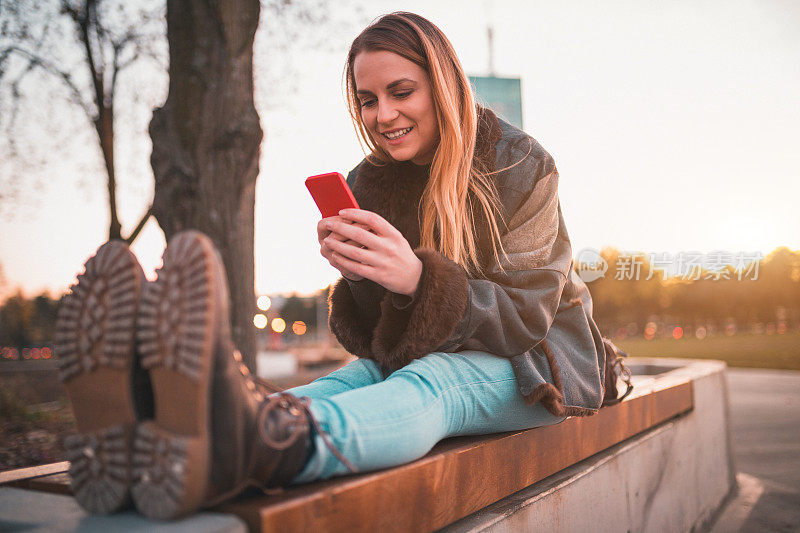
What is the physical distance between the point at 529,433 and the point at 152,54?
24.8 feet

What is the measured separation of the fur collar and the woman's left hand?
0.62 m

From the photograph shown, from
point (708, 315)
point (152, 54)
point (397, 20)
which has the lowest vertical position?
point (708, 315)

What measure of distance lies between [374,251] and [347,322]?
0.69 metres

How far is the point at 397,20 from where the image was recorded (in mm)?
2422

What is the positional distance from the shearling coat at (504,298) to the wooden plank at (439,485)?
218 millimetres

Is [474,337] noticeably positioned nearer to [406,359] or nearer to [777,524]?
[406,359]

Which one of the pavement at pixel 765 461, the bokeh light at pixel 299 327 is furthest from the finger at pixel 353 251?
the bokeh light at pixel 299 327

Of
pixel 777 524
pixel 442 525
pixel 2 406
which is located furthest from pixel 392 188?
pixel 2 406

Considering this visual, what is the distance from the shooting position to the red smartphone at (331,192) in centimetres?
199

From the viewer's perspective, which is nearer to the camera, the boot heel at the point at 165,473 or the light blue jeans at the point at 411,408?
the boot heel at the point at 165,473

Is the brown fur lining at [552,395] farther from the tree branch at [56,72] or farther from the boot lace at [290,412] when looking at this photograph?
the tree branch at [56,72]

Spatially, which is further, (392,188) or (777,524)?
(777,524)

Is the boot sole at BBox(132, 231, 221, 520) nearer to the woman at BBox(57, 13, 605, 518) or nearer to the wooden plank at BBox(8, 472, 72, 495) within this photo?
the woman at BBox(57, 13, 605, 518)

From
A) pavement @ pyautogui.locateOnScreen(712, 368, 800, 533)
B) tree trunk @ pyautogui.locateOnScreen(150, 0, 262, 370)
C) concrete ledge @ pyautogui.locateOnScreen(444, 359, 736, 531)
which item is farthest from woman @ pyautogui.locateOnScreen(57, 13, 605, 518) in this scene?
pavement @ pyautogui.locateOnScreen(712, 368, 800, 533)
